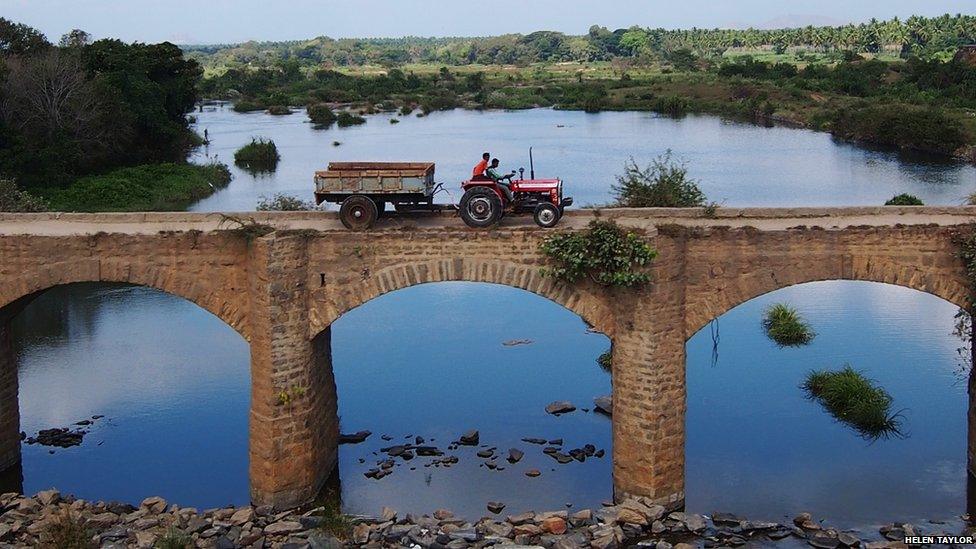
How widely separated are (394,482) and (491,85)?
8290 cm

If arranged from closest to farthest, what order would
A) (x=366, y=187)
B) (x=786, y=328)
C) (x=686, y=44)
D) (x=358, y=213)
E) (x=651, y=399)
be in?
(x=651, y=399) < (x=358, y=213) < (x=366, y=187) < (x=786, y=328) < (x=686, y=44)

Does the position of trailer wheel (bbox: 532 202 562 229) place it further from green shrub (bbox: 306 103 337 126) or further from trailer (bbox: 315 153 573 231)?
green shrub (bbox: 306 103 337 126)

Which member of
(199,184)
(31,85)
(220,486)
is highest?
(31,85)

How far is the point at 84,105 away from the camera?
120 feet

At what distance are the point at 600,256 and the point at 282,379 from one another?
13.5 feet

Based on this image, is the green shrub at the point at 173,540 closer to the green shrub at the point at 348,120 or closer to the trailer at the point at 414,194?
the trailer at the point at 414,194

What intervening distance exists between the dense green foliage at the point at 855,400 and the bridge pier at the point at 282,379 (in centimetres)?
849

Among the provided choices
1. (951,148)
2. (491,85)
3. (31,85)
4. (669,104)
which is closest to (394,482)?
(31,85)

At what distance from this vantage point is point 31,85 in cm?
3525

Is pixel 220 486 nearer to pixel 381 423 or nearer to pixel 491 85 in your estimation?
pixel 381 423

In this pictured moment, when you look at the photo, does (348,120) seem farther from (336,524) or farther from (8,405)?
(336,524)

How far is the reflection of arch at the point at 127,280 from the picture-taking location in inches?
539

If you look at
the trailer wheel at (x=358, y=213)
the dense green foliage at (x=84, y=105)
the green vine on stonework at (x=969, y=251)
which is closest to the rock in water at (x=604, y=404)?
the trailer wheel at (x=358, y=213)

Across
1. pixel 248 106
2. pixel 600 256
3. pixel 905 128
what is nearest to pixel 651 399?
pixel 600 256
